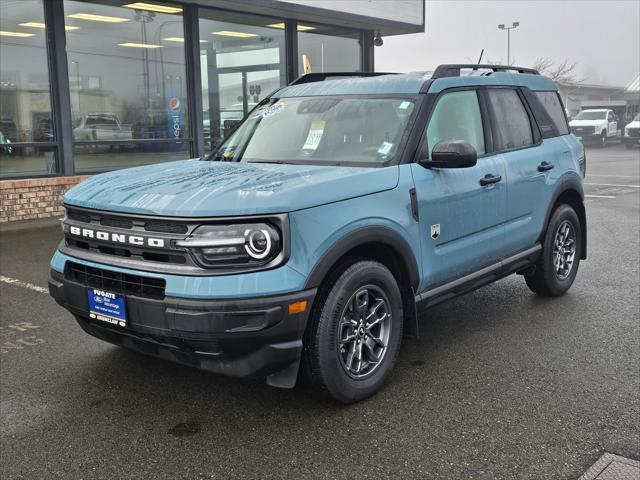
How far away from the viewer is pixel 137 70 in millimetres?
13031

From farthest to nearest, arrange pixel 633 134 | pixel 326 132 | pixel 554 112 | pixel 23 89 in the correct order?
pixel 633 134
pixel 23 89
pixel 554 112
pixel 326 132

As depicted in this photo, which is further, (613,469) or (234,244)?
(234,244)

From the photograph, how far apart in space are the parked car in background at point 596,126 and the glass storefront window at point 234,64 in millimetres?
24751

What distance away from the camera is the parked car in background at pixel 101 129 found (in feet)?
38.9

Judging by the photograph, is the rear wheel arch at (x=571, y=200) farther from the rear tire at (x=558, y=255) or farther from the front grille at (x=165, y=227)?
the front grille at (x=165, y=227)

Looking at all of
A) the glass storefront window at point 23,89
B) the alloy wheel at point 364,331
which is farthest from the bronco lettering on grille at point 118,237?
the glass storefront window at point 23,89

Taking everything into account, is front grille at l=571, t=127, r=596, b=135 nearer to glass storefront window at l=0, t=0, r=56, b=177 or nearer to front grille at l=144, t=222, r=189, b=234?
glass storefront window at l=0, t=0, r=56, b=177

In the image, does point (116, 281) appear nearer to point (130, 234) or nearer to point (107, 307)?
point (107, 307)

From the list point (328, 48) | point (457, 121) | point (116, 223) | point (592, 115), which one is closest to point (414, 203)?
point (457, 121)

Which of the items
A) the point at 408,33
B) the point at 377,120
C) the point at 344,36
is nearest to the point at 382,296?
the point at 377,120

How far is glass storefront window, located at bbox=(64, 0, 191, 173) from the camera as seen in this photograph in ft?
39.0

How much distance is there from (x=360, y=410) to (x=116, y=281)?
58.4 inches

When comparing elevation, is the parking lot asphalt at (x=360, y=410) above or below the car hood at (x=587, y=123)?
below

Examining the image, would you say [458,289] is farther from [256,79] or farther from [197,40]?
[256,79]
